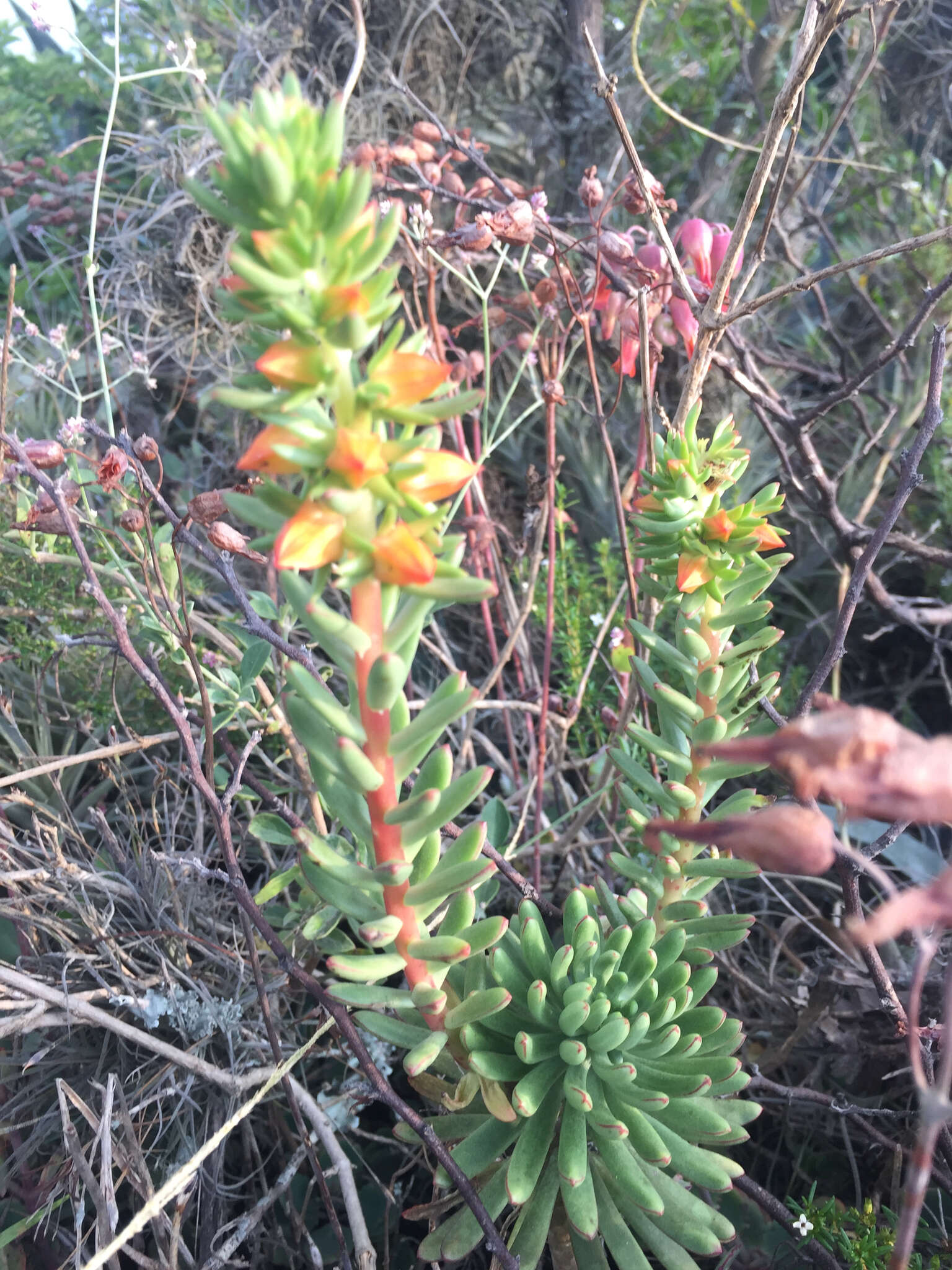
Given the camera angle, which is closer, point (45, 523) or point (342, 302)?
point (342, 302)

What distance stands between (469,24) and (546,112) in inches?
11.4

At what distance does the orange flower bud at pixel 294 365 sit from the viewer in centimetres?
48

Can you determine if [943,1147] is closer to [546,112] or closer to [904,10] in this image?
[546,112]

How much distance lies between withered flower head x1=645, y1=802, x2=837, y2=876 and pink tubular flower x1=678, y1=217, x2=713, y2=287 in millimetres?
906

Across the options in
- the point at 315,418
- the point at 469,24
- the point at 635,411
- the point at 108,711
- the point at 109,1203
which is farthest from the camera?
the point at 469,24

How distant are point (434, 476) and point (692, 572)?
1.05 feet

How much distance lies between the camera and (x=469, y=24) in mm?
2285

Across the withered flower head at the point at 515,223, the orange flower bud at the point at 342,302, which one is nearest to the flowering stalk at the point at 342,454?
the orange flower bud at the point at 342,302

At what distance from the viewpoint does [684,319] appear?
3.73ft

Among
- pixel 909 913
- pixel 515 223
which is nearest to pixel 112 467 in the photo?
pixel 515 223

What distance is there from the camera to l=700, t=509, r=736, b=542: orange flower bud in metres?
0.74

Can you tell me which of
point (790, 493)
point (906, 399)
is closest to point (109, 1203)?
point (790, 493)

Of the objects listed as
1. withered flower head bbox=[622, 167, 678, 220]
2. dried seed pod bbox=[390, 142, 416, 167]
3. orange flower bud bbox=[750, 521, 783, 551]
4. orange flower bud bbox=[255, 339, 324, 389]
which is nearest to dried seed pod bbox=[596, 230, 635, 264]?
withered flower head bbox=[622, 167, 678, 220]

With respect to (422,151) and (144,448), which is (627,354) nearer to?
(422,151)
